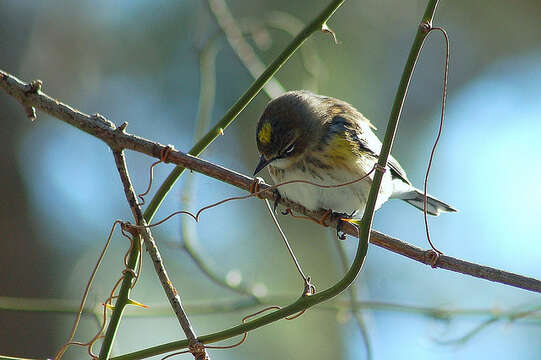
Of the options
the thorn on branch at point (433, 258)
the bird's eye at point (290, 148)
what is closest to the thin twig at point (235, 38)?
the bird's eye at point (290, 148)

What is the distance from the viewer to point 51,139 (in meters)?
6.46

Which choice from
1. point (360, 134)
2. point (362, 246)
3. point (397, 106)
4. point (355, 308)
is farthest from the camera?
point (360, 134)

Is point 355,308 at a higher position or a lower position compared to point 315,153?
lower

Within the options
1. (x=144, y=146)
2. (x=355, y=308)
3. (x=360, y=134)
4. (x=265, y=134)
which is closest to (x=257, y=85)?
(x=144, y=146)

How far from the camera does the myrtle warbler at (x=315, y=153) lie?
3621 millimetres

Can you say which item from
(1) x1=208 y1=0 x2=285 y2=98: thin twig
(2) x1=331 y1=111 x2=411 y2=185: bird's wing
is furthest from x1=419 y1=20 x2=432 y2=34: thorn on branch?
(2) x1=331 y1=111 x2=411 y2=185: bird's wing

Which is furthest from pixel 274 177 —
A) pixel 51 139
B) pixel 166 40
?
pixel 166 40

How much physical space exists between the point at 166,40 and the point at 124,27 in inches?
20.0

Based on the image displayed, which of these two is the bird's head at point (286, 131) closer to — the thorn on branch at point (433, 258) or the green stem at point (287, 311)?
the thorn on branch at point (433, 258)

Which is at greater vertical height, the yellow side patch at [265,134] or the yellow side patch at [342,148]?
the yellow side patch at [265,134]

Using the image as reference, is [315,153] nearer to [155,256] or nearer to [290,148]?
[290,148]

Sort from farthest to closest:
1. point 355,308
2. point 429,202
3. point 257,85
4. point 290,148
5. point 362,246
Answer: point 429,202 < point 290,148 < point 355,308 < point 257,85 < point 362,246

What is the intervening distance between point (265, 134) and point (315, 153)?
0.98 ft

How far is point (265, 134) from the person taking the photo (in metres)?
3.78
